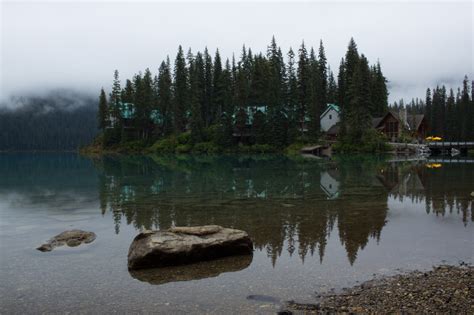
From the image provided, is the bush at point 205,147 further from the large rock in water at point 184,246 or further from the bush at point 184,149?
the large rock in water at point 184,246

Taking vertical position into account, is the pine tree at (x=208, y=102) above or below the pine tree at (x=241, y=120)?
above

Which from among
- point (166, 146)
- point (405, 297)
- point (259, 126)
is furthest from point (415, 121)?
point (405, 297)

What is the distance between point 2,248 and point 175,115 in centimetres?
9592

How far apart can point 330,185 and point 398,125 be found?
224 feet

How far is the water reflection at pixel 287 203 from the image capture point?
55.6 ft

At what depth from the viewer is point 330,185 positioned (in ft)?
109

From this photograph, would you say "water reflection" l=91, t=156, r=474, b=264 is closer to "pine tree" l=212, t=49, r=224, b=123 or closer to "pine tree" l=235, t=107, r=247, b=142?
"pine tree" l=235, t=107, r=247, b=142

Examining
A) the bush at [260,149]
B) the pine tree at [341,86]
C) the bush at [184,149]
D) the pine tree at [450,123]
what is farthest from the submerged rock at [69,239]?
the pine tree at [450,123]

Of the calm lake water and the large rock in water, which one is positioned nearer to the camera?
the calm lake water

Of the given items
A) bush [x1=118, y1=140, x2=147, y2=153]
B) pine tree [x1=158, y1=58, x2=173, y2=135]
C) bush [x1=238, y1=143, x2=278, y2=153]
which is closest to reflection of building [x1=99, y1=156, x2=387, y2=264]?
bush [x1=238, y1=143, x2=278, y2=153]

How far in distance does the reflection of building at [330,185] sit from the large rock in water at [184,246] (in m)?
14.0

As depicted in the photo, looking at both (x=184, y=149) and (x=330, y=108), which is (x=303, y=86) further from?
(x=184, y=149)

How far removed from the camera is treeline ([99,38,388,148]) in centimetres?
9381

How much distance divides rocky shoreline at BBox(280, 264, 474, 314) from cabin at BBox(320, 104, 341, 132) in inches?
3765
